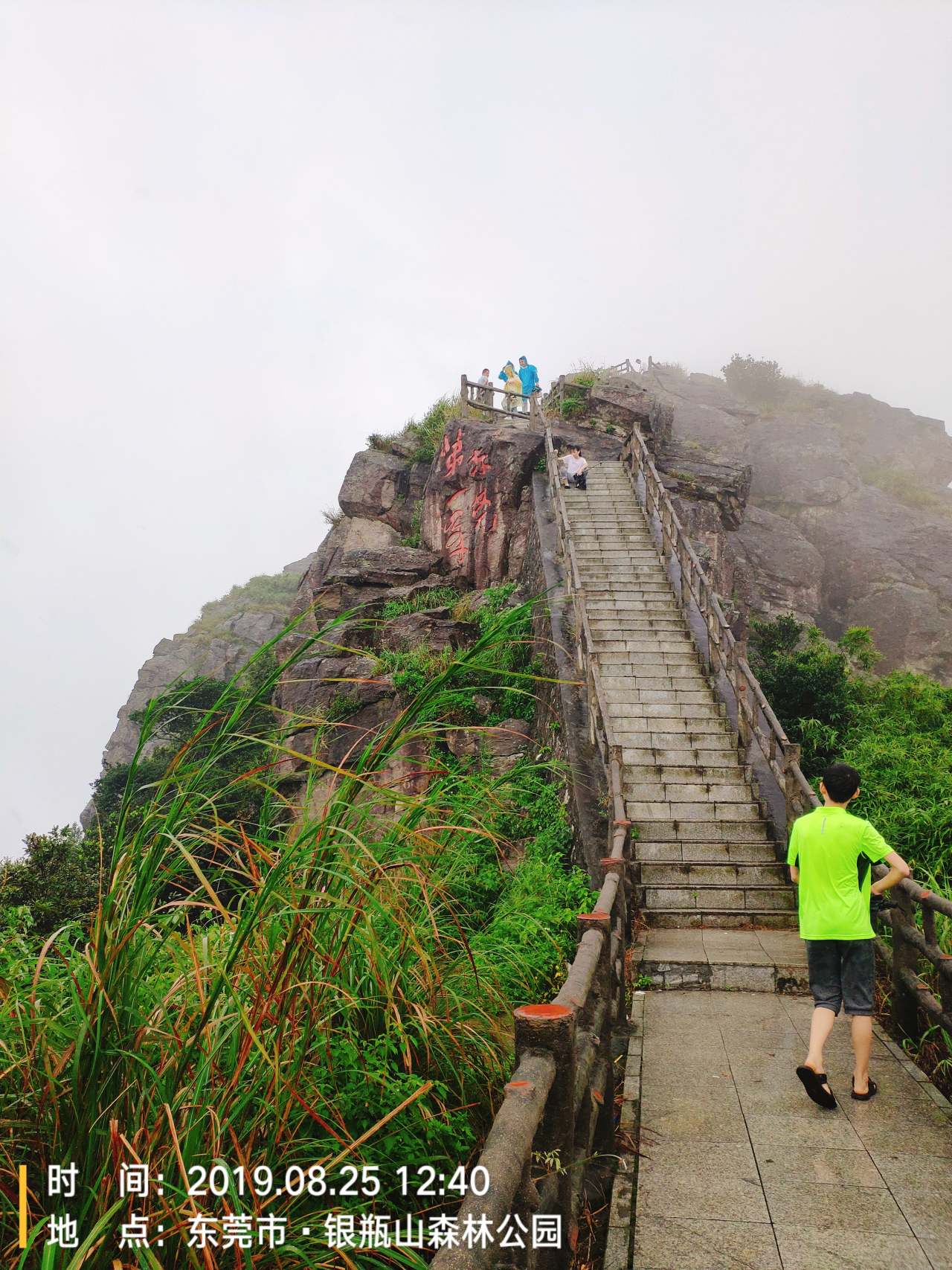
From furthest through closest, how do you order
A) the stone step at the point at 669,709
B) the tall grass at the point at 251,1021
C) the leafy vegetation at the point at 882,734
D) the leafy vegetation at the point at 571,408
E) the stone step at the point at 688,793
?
the leafy vegetation at the point at 571,408 → the stone step at the point at 669,709 → the stone step at the point at 688,793 → the leafy vegetation at the point at 882,734 → the tall grass at the point at 251,1021

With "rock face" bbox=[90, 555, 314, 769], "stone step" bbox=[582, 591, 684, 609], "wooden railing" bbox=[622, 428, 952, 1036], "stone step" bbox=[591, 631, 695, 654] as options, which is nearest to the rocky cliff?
"wooden railing" bbox=[622, 428, 952, 1036]

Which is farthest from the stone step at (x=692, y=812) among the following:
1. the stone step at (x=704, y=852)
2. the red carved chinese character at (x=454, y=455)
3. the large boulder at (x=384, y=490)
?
the large boulder at (x=384, y=490)

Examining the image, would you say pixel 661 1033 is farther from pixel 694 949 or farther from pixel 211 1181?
pixel 211 1181

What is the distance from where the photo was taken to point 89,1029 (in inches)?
73.5

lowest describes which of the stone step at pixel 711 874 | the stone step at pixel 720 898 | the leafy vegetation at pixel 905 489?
the stone step at pixel 720 898

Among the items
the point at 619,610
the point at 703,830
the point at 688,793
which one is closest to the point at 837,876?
the point at 703,830

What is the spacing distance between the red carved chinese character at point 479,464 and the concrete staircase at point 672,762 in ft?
12.9

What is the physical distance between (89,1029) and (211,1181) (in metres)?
Result: 0.46

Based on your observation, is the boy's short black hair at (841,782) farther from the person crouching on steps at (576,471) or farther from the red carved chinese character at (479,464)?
the red carved chinese character at (479,464)

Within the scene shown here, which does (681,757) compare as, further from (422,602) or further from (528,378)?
(528,378)

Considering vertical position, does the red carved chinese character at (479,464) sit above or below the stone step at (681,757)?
above

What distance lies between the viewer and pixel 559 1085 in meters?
2.19

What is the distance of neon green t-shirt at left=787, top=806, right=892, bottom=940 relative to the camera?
11.4 ft

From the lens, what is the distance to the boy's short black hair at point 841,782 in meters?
3.60
